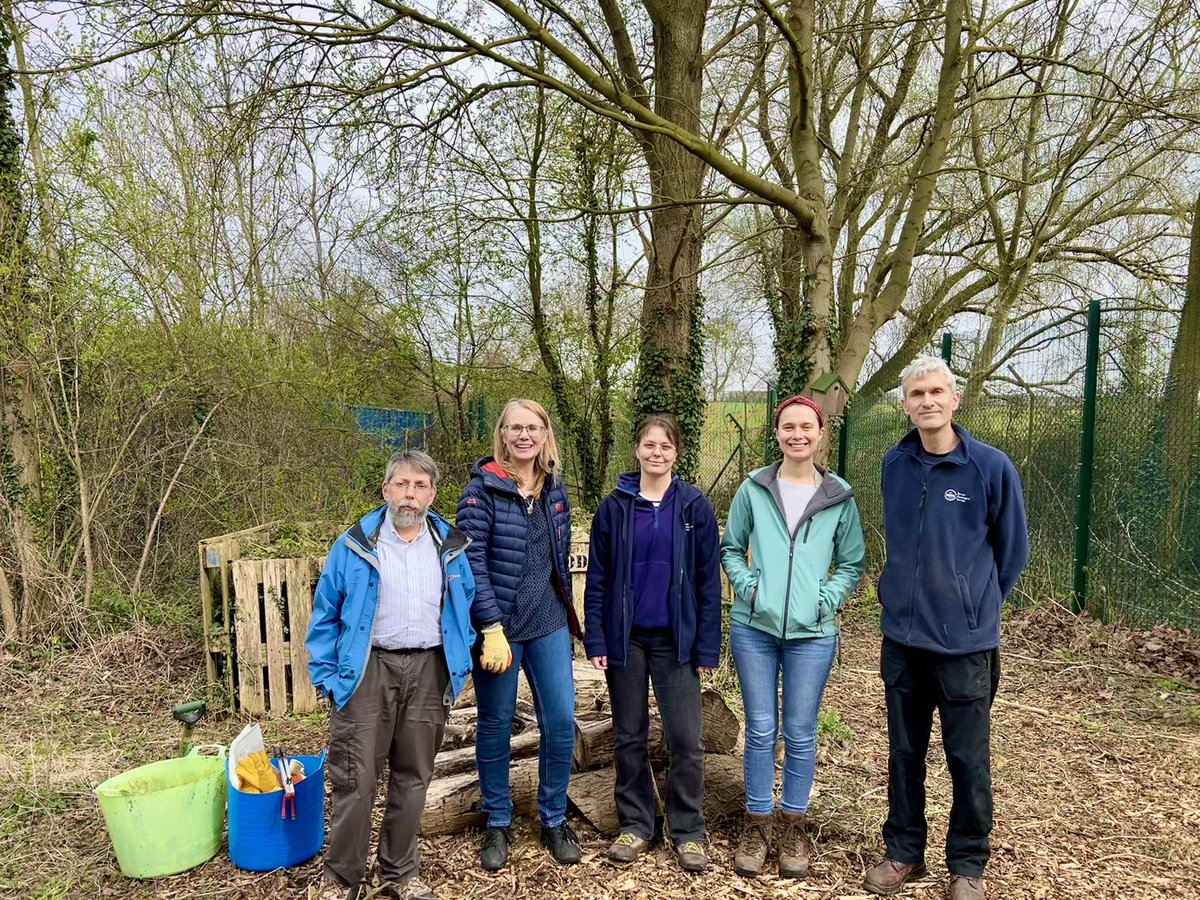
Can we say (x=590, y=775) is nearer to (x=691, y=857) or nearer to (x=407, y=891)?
(x=691, y=857)

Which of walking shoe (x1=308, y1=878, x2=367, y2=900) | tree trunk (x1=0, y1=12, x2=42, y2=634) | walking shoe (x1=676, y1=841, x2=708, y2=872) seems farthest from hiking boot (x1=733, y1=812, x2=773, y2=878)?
tree trunk (x1=0, y1=12, x2=42, y2=634)

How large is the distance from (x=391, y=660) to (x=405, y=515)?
526 mm

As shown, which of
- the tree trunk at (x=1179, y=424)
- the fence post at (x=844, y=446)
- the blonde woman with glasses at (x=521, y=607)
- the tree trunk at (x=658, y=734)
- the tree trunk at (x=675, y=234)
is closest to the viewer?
the blonde woman with glasses at (x=521, y=607)

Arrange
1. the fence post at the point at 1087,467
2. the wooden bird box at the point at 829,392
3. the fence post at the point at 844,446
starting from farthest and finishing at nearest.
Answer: the fence post at the point at 844,446 → the wooden bird box at the point at 829,392 → the fence post at the point at 1087,467

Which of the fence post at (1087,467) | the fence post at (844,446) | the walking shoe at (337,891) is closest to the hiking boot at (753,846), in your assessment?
the walking shoe at (337,891)

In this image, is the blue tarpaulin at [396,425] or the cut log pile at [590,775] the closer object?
the cut log pile at [590,775]

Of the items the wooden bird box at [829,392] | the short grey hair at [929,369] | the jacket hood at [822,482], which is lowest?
the jacket hood at [822,482]

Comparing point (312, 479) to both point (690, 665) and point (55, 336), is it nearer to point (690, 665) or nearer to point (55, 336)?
point (55, 336)

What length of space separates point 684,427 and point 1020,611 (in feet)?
13.0

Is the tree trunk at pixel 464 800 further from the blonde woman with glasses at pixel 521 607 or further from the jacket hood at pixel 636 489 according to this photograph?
the jacket hood at pixel 636 489

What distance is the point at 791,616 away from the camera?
2.86m

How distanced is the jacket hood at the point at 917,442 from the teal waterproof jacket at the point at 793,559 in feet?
0.84

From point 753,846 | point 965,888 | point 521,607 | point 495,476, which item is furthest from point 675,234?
point 965,888

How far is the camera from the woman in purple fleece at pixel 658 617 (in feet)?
9.70
